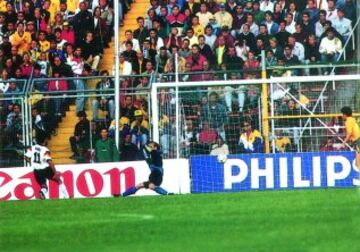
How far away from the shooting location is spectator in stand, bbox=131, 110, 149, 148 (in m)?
24.8

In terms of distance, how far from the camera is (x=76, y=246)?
12172mm

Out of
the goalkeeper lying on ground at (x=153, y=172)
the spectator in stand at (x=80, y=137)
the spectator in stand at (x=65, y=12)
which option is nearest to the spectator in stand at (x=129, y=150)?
the spectator in stand at (x=80, y=137)

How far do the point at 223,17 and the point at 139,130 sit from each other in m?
3.94

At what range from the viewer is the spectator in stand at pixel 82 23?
27734 millimetres

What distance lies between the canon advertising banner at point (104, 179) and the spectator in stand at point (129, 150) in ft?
2.20

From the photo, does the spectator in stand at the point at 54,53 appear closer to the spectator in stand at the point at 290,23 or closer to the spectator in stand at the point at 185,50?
the spectator in stand at the point at 185,50

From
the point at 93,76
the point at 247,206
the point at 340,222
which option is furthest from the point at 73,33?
the point at 340,222

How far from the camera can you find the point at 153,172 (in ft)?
74.0

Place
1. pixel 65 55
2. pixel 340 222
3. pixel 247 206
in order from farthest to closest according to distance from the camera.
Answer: pixel 65 55 → pixel 247 206 → pixel 340 222

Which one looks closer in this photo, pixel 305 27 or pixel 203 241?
pixel 203 241

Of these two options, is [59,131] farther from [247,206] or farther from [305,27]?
[247,206]

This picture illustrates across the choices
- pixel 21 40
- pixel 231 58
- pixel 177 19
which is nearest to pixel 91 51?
pixel 21 40

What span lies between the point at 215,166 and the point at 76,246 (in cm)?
1166

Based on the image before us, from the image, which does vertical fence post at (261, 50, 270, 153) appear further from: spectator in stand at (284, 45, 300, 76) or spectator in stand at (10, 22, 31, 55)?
spectator in stand at (10, 22, 31, 55)
